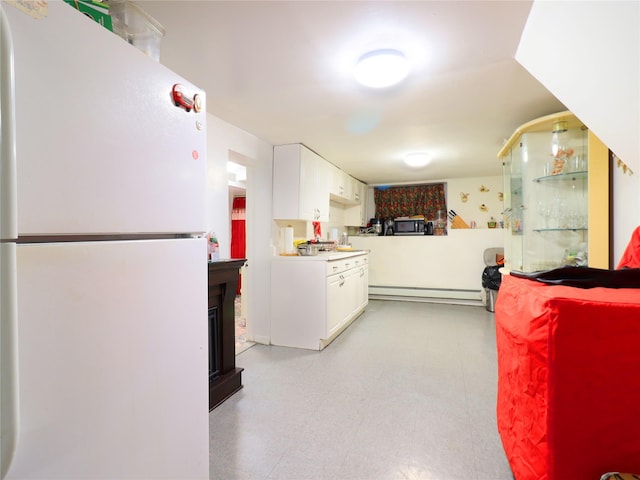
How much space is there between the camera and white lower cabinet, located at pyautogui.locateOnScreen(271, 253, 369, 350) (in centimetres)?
320

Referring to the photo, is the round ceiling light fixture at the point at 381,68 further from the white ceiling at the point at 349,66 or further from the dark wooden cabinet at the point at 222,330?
the dark wooden cabinet at the point at 222,330

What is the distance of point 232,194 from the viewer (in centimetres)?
619

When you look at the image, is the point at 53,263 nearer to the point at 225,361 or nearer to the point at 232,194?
the point at 225,361

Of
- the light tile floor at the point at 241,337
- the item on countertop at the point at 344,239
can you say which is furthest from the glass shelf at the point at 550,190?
the item on countertop at the point at 344,239

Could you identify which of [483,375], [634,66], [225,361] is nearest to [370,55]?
[634,66]

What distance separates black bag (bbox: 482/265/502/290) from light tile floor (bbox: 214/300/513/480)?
131cm

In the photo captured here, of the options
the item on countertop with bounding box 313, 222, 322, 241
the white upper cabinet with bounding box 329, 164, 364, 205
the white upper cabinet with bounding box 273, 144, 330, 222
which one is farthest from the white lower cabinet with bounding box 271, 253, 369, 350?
the white upper cabinet with bounding box 329, 164, 364, 205

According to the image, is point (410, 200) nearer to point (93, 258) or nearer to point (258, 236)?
point (258, 236)

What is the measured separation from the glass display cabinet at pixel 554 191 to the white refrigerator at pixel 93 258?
2.55 m

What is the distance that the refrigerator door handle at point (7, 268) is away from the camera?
0.51 m

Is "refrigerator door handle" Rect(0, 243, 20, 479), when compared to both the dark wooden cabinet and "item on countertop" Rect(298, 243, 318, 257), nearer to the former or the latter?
the dark wooden cabinet

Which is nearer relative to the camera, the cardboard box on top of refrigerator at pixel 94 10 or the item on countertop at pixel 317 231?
the cardboard box on top of refrigerator at pixel 94 10

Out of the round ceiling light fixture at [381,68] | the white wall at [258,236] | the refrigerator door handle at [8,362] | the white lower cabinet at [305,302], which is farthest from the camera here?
the white wall at [258,236]

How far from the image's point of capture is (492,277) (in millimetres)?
4434
